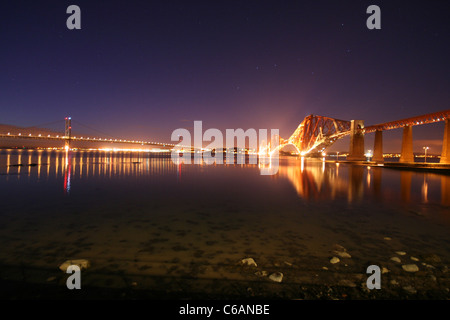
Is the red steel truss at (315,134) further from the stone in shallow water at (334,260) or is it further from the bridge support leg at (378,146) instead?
the stone in shallow water at (334,260)

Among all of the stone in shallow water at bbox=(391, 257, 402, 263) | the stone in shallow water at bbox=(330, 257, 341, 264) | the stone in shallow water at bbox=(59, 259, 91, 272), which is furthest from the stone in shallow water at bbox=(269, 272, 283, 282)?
the stone in shallow water at bbox=(59, 259, 91, 272)

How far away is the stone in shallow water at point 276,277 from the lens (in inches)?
148

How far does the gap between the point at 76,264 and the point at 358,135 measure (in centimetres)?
6792

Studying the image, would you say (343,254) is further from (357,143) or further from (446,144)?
(357,143)

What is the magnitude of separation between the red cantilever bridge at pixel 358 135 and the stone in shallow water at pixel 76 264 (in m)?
37.9

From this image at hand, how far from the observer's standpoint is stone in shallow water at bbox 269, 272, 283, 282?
375 centimetres

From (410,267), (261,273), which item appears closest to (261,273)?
(261,273)

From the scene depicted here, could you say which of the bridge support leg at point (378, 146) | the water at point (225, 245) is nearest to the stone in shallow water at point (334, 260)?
the water at point (225, 245)

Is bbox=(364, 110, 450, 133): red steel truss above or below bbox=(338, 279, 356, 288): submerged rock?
above

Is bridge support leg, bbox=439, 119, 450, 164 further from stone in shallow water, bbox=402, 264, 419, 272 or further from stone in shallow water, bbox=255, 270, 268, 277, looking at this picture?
stone in shallow water, bbox=255, 270, 268, 277

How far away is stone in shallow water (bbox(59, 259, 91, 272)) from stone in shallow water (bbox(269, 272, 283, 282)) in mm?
3130
